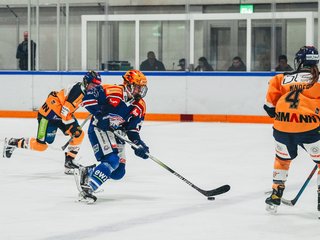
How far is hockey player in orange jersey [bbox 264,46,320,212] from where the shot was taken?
453 cm

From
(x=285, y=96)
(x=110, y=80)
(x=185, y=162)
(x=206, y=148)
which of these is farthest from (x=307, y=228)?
(x=110, y=80)

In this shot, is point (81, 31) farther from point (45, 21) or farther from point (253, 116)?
point (253, 116)

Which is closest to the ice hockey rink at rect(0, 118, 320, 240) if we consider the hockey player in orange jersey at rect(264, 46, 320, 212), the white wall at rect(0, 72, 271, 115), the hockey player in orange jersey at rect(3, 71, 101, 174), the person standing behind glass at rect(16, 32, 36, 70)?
the hockey player in orange jersey at rect(3, 71, 101, 174)

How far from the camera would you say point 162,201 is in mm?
5184

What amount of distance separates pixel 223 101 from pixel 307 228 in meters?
8.11

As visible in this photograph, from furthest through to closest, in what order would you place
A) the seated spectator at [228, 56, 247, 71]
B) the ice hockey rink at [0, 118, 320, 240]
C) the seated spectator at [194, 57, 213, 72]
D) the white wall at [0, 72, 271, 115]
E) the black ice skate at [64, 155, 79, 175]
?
the seated spectator at [194, 57, 213, 72], the seated spectator at [228, 56, 247, 71], the white wall at [0, 72, 271, 115], the black ice skate at [64, 155, 79, 175], the ice hockey rink at [0, 118, 320, 240]

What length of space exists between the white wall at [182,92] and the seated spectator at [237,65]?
23 cm

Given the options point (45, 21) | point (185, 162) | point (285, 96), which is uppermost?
point (45, 21)

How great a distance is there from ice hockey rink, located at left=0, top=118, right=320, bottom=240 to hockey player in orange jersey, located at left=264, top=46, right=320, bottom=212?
323 mm

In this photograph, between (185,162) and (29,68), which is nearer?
(185,162)

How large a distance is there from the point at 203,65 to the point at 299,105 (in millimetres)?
8282

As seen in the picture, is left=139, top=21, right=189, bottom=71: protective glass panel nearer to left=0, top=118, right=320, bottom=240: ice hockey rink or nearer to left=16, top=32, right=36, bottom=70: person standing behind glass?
left=16, top=32, right=36, bottom=70: person standing behind glass

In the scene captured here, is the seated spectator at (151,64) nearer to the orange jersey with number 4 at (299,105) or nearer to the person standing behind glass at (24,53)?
the person standing behind glass at (24,53)

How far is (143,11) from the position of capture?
44.1ft
